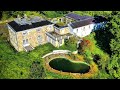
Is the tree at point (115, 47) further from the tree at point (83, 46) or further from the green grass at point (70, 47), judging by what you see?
the green grass at point (70, 47)

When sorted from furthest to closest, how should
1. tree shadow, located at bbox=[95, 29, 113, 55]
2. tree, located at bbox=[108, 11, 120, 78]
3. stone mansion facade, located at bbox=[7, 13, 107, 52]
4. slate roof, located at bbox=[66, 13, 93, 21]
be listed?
slate roof, located at bbox=[66, 13, 93, 21]
tree shadow, located at bbox=[95, 29, 113, 55]
stone mansion facade, located at bbox=[7, 13, 107, 52]
tree, located at bbox=[108, 11, 120, 78]

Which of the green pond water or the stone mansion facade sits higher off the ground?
the stone mansion facade

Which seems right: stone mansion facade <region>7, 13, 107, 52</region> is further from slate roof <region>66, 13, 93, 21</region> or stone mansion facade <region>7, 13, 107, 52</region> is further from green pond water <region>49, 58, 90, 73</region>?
green pond water <region>49, 58, 90, 73</region>

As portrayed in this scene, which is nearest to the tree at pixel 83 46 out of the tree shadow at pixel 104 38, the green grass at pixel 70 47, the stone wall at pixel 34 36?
the green grass at pixel 70 47

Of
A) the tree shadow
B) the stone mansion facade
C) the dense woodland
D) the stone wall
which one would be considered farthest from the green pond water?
the tree shadow

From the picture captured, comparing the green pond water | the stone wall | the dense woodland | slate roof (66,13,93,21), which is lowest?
the green pond water

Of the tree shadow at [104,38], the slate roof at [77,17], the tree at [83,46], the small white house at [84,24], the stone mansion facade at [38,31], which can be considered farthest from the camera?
the slate roof at [77,17]

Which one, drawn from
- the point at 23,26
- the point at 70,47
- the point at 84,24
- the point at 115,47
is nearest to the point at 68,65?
the point at 70,47
